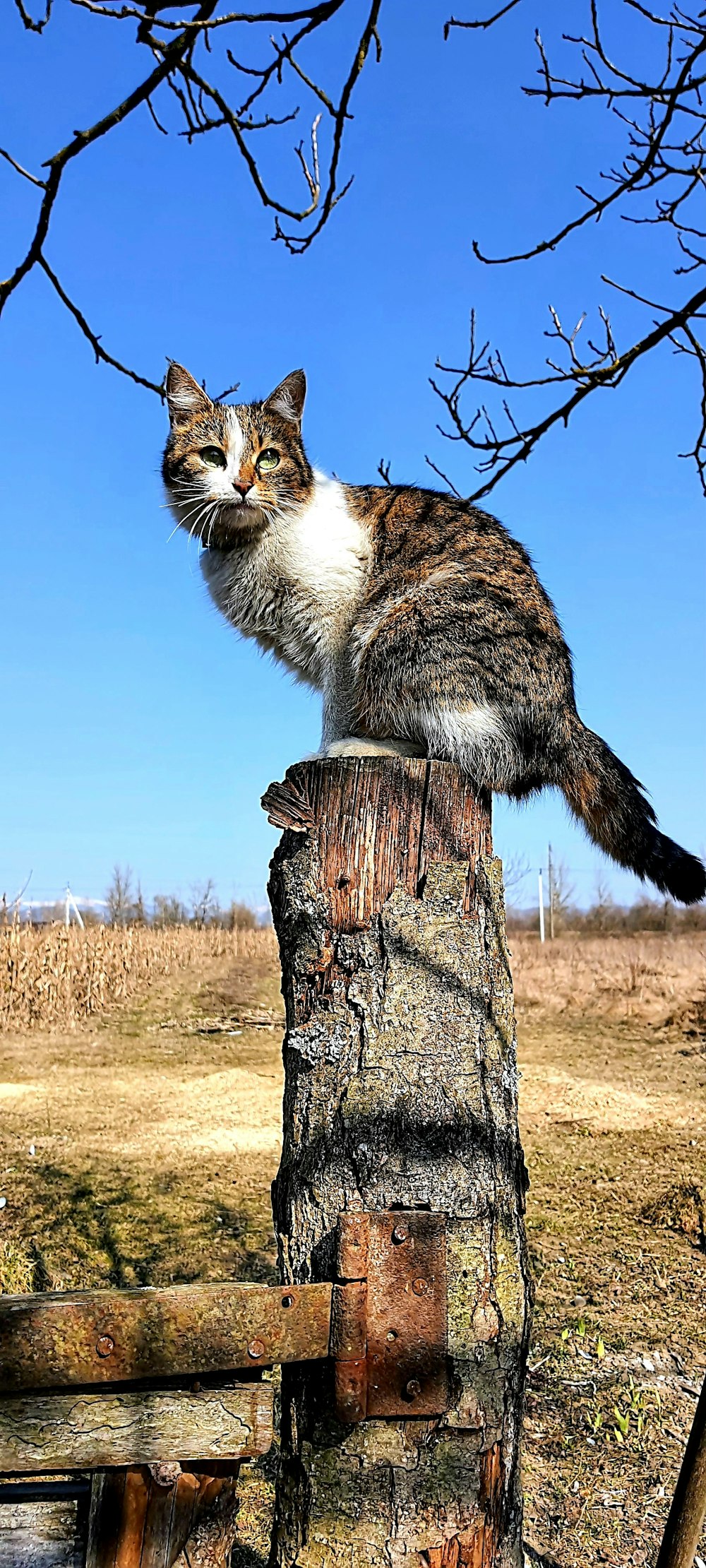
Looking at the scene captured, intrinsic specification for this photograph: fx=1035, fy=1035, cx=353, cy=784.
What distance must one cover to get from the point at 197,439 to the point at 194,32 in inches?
54.7

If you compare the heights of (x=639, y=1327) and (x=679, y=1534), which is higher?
(x=679, y=1534)

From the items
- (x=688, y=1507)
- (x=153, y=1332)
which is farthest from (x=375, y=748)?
(x=688, y=1507)

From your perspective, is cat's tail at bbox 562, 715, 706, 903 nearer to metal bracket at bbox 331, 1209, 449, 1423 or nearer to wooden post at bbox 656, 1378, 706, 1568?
wooden post at bbox 656, 1378, 706, 1568

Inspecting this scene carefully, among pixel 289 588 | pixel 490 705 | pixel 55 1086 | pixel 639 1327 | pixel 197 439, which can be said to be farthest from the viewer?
pixel 55 1086

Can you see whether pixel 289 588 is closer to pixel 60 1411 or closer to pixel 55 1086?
pixel 60 1411

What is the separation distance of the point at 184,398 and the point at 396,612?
120 centimetres

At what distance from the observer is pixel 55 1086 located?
317 inches

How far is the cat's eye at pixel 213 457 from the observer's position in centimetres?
303

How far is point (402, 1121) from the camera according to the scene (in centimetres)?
152

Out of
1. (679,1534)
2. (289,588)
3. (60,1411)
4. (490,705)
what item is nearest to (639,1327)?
(679,1534)

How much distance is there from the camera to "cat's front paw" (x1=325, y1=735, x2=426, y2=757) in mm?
2422

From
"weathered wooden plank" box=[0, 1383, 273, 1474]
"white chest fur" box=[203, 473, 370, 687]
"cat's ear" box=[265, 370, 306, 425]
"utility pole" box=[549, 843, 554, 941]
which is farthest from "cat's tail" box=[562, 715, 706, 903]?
"utility pole" box=[549, 843, 554, 941]

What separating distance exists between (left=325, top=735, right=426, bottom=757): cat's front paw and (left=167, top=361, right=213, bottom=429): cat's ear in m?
1.30

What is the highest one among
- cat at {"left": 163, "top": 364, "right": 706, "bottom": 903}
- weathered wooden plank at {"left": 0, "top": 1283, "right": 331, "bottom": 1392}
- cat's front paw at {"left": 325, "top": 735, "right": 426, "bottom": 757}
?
cat at {"left": 163, "top": 364, "right": 706, "bottom": 903}
